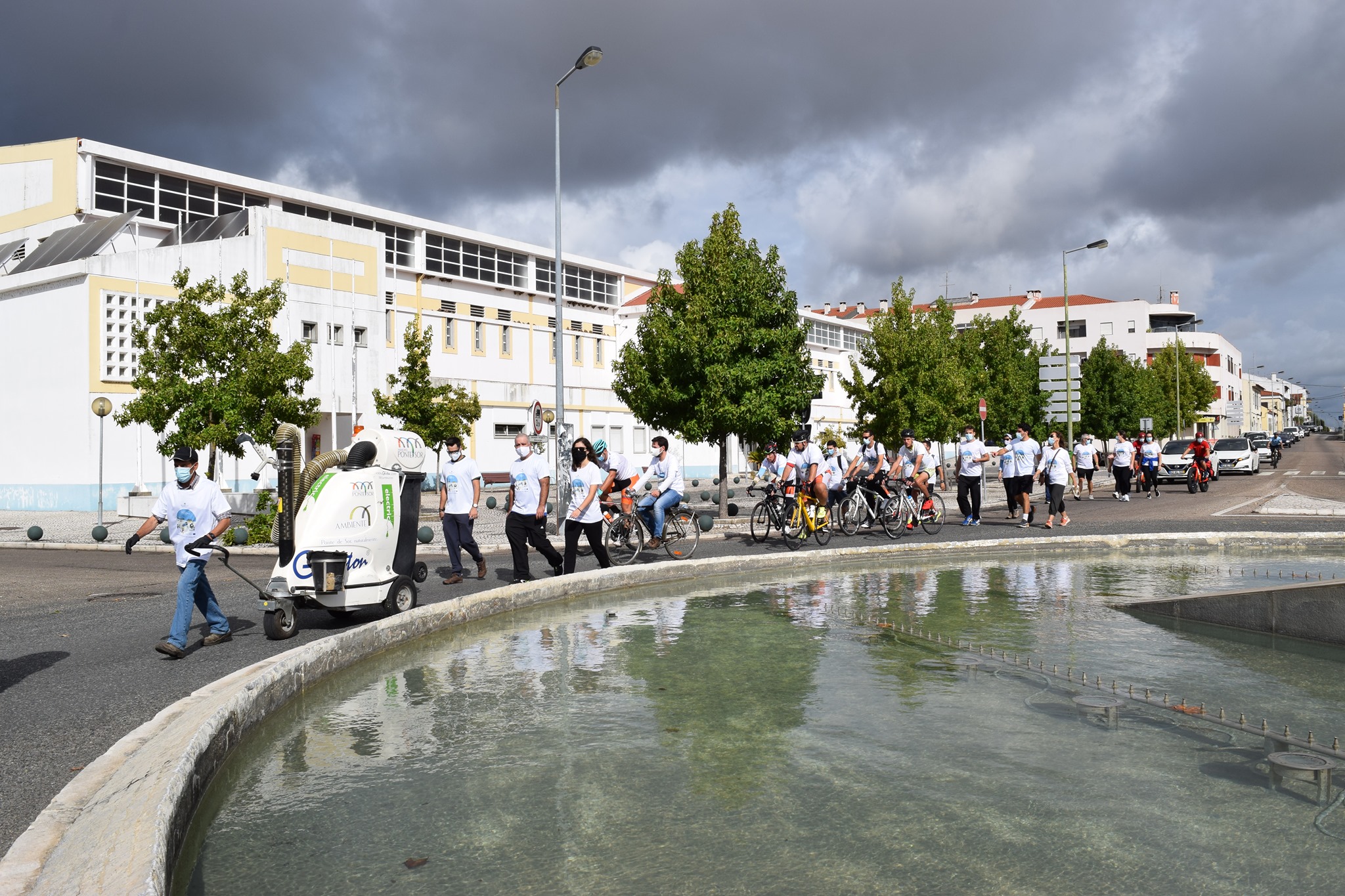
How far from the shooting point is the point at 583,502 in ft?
35.7

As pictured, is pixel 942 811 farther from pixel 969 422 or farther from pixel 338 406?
pixel 969 422

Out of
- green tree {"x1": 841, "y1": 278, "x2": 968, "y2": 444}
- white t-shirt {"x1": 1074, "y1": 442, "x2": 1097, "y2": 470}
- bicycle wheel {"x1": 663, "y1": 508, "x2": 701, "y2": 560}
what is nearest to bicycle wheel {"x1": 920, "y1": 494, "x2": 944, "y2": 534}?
bicycle wheel {"x1": 663, "y1": 508, "x2": 701, "y2": 560}

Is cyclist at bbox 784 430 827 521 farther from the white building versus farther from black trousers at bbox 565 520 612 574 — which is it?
the white building

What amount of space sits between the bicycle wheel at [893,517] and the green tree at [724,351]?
18.9 ft

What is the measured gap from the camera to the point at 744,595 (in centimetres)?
1071

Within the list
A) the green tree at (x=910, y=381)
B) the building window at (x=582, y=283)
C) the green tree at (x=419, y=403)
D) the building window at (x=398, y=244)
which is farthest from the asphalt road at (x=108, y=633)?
the building window at (x=582, y=283)

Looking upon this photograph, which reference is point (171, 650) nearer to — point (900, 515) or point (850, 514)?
point (850, 514)

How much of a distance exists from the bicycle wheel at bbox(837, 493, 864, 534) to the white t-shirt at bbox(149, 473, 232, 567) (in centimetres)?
1148

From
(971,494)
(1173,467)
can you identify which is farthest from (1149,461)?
(1173,467)

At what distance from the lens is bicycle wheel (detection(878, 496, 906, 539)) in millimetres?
16891

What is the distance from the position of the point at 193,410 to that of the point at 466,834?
1867 centimetres

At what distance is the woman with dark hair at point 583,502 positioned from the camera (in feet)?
35.5

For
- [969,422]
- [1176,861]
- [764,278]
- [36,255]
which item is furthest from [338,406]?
[1176,861]

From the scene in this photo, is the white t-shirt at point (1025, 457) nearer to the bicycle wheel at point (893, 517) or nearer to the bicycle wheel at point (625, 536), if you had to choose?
the bicycle wheel at point (893, 517)
